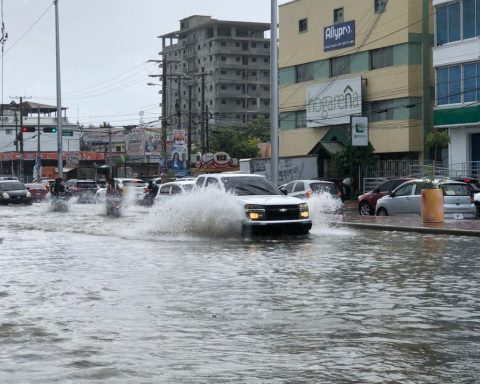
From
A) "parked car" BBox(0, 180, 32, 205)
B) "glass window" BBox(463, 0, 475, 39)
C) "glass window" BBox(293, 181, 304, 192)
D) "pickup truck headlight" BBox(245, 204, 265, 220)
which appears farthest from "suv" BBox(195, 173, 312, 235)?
"parked car" BBox(0, 180, 32, 205)

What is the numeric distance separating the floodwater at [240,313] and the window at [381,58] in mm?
40297

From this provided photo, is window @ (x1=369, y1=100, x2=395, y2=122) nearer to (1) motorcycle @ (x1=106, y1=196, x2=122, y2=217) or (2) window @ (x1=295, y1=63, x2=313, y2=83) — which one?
(2) window @ (x1=295, y1=63, x2=313, y2=83)

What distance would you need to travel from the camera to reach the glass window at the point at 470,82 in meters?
46.8

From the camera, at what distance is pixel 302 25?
67688 mm

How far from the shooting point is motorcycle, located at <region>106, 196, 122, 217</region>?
37031 mm

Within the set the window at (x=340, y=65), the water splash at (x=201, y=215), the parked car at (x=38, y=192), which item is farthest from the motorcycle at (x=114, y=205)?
the window at (x=340, y=65)

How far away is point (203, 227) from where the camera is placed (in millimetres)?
22484

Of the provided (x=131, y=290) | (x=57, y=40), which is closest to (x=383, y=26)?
(x=57, y=40)

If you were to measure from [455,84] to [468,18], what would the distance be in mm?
3659

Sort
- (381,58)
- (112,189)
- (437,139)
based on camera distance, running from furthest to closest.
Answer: (381,58), (437,139), (112,189)

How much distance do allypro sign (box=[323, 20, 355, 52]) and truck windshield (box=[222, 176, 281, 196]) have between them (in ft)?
133

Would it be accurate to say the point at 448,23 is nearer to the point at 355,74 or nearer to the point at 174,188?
the point at 355,74

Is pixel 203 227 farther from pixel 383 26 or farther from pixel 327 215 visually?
pixel 383 26

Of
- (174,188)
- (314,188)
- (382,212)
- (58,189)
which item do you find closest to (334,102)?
(58,189)
